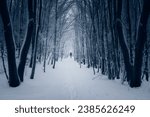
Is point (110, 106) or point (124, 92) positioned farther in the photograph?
point (124, 92)

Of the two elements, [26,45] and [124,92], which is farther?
[26,45]

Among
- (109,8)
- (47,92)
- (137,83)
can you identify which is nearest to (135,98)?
(137,83)

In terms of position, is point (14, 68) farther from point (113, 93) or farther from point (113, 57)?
point (113, 57)

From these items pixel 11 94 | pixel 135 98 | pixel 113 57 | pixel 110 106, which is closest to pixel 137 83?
pixel 135 98

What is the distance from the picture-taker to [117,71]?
39.3 ft

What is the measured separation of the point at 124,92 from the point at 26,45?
16.4 ft

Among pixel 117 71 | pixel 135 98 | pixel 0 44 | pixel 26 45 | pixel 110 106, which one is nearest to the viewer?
pixel 110 106

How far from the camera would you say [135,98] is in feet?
23.6

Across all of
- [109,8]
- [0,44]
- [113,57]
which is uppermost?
[109,8]

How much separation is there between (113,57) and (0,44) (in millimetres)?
6103

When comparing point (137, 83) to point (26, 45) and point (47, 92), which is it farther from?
point (26, 45)

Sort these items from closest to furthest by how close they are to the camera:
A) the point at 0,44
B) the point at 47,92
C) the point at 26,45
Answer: the point at 47,92 → the point at 26,45 → the point at 0,44

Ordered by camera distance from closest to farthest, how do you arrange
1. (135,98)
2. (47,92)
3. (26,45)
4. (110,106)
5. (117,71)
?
(110,106) < (135,98) < (47,92) < (26,45) < (117,71)

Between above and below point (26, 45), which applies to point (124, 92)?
below
